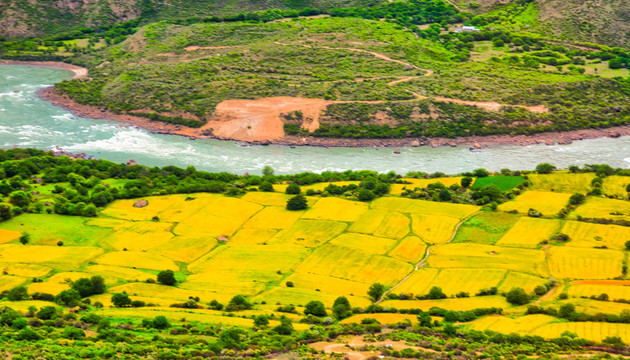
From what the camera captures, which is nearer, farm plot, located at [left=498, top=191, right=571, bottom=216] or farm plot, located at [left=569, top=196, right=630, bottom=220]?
farm plot, located at [left=569, top=196, right=630, bottom=220]

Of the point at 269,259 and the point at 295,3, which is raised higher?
the point at 295,3

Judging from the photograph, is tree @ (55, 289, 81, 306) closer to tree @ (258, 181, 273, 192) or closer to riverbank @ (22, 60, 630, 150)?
tree @ (258, 181, 273, 192)

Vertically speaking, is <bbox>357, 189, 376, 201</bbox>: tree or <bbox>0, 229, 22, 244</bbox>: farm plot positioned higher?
<bbox>0, 229, 22, 244</bbox>: farm plot

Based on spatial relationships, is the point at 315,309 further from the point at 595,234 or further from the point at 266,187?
the point at 595,234

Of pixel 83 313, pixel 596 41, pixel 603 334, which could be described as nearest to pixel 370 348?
pixel 603 334

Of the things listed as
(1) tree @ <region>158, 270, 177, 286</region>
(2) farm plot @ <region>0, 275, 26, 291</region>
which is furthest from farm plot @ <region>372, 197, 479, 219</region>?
(2) farm plot @ <region>0, 275, 26, 291</region>

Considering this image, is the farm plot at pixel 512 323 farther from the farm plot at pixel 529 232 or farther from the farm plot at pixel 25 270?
the farm plot at pixel 25 270

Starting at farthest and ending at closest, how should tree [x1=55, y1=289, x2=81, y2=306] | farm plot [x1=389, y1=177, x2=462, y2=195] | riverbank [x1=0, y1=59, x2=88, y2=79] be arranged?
1. riverbank [x1=0, y1=59, x2=88, y2=79]
2. farm plot [x1=389, y1=177, x2=462, y2=195]
3. tree [x1=55, y1=289, x2=81, y2=306]

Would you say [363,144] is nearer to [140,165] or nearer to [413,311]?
[140,165]

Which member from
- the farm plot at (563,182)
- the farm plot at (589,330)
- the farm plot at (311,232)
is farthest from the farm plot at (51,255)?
the farm plot at (563,182)
